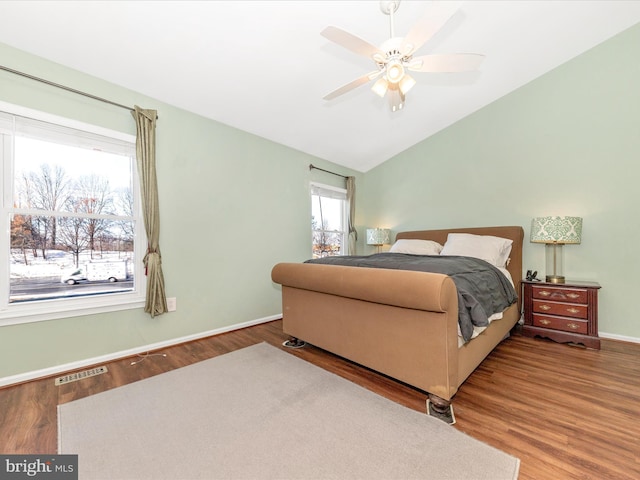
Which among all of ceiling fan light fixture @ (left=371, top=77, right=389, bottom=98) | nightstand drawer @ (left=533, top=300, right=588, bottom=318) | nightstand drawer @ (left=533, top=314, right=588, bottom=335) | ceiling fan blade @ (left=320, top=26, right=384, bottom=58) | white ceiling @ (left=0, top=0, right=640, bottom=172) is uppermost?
white ceiling @ (left=0, top=0, right=640, bottom=172)

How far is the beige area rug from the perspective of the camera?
124 centimetres

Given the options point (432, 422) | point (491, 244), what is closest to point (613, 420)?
point (432, 422)

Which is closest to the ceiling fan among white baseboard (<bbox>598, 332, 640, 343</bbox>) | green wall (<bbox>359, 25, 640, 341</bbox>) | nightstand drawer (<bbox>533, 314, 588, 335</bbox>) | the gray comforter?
the gray comforter

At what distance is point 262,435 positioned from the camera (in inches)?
57.6

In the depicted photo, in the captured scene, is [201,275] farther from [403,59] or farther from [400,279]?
[403,59]

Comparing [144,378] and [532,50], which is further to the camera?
[532,50]

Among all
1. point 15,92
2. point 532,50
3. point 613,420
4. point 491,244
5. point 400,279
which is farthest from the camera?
point 491,244

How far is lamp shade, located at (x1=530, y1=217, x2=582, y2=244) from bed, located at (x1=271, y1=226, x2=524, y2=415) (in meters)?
0.94

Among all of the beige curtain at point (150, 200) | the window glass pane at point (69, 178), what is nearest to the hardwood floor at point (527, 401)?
the beige curtain at point (150, 200)

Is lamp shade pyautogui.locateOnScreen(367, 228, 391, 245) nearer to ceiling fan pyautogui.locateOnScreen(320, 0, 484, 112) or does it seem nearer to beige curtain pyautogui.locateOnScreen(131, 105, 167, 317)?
ceiling fan pyautogui.locateOnScreen(320, 0, 484, 112)

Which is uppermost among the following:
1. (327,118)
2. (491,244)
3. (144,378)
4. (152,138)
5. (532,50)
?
(532,50)

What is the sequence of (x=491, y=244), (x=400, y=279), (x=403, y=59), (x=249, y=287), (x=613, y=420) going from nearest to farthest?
(x=613, y=420) → (x=400, y=279) → (x=403, y=59) → (x=491, y=244) → (x=249, y=287)

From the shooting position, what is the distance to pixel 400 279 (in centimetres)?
170

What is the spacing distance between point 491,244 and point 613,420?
2.01 m
